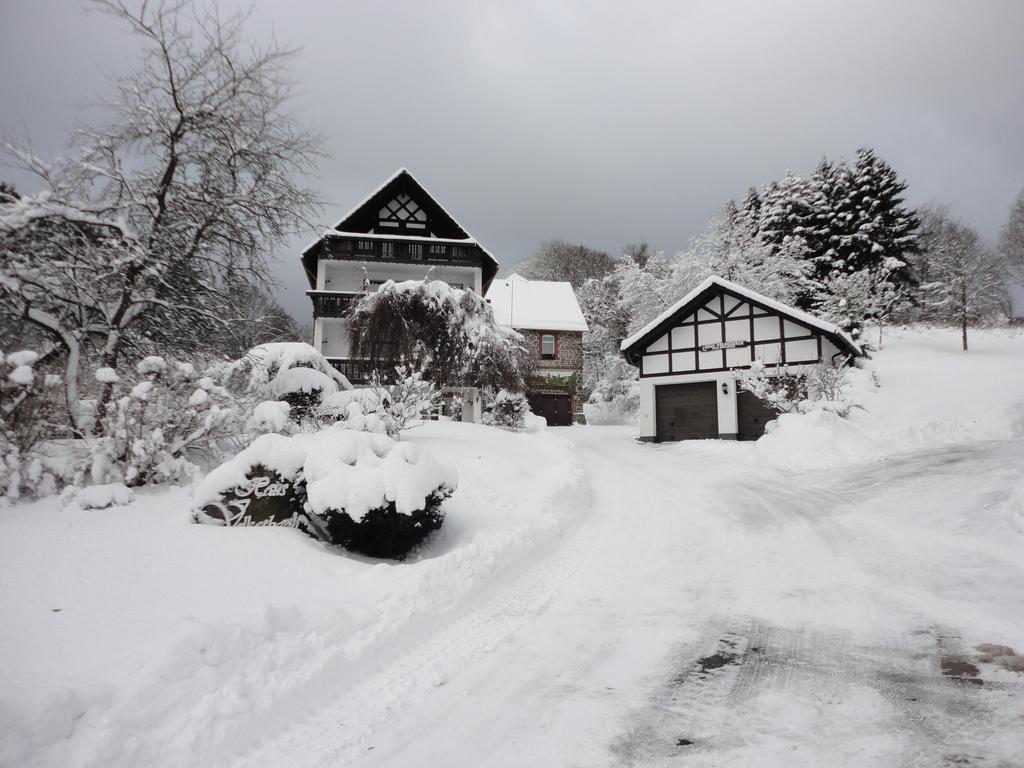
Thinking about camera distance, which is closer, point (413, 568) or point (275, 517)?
point (413, 568)

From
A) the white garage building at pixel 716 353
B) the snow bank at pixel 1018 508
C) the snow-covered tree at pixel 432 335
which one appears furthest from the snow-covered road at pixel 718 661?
the white garage building at pixel 716 353

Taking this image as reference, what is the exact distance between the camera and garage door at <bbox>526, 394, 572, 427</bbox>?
1310 inches

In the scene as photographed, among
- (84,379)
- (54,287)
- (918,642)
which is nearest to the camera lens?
(918,642)

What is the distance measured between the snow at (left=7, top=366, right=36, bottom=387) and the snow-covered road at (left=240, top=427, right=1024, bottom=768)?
195 inches

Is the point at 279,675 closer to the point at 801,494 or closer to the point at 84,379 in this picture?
the point at 84,379

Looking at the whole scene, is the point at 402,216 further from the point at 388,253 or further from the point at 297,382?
the point at 297,382

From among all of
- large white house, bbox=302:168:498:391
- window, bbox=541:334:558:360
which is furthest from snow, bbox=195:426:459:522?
window, bbox=541:334:558:360

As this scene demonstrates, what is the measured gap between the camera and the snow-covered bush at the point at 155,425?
20.4 ft

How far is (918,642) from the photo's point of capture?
4.00 meters

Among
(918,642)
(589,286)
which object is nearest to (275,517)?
(918,642)

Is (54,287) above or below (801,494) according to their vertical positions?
above

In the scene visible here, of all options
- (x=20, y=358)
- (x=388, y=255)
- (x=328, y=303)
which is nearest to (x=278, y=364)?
(x=20, y=358)

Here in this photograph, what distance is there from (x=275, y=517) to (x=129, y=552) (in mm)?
1463

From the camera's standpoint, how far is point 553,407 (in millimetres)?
33625
